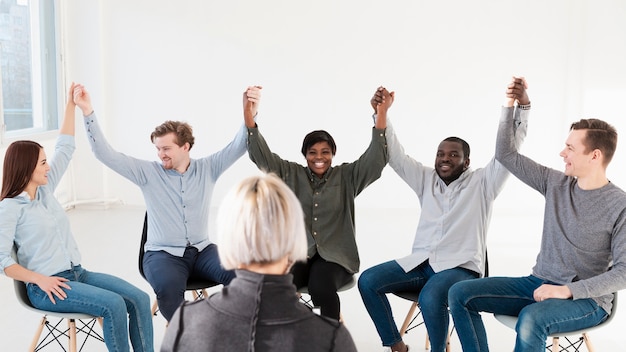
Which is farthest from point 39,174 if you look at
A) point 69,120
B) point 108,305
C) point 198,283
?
point 198,283

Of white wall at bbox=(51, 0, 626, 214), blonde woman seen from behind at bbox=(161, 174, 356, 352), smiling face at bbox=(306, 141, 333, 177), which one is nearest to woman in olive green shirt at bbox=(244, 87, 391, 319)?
smiling face at bbox=(306, 141, 333, 177)

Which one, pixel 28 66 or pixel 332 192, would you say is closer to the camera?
pixel 332 192

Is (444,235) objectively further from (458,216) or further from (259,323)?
(259,323)

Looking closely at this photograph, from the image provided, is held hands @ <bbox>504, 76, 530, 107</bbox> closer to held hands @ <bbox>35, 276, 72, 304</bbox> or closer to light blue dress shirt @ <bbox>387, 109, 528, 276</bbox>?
light blue dress shirt @ <bbox>387, 109, 528, 276</bbox>

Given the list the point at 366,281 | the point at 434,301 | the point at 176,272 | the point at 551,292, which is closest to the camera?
the point at 551,292

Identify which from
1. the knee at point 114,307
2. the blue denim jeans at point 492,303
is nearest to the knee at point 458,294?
the blue denim jeans at point 492,303

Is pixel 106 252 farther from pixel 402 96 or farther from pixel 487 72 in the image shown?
pixel 487 72

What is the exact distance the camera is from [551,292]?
8.56 feet

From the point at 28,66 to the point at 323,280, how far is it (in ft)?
14.7

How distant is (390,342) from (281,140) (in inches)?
171

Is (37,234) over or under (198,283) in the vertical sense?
over

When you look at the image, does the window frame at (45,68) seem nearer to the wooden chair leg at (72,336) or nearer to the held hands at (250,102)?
the held hands at (250,102)

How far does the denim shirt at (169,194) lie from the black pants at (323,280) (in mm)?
548

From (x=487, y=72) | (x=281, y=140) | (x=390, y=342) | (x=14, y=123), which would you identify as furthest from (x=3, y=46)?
(x=487, y=72)
